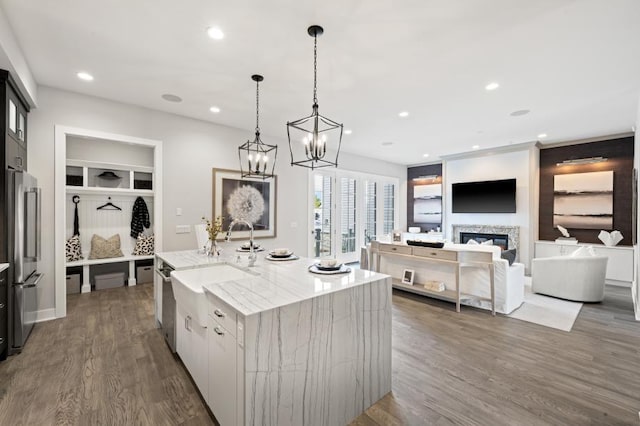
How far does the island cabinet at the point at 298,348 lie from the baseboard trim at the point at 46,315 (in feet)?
10.2

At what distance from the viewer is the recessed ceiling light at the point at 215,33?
2381mm

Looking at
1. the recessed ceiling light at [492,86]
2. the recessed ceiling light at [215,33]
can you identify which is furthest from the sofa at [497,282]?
the recessed ceiling light at [215,33]

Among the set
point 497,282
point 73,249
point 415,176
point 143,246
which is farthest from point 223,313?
point 415,176

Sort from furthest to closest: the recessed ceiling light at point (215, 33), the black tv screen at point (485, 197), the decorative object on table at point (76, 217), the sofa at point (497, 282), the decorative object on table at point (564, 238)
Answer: the black tv screen at point (485, 197)
the decorative object on table at point (564, 238)
the decorative object on table at point (76, 217)
the sofa at point (497, 282)
the recessed ceiling light at point (215, 33)

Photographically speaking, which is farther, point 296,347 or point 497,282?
point 497,282

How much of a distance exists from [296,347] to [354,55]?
2.66m

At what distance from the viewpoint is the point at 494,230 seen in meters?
6.60

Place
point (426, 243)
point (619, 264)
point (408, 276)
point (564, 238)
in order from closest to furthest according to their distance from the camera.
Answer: point (426, 243)
point (408, 276)
point (619, 264)
point (564, 238)

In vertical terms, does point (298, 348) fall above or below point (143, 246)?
below

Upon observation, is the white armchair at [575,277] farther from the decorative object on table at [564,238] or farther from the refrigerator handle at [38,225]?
the refrigerator handle at [38,225]

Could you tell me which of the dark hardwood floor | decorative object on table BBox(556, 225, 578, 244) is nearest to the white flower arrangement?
the dark hardwood floor

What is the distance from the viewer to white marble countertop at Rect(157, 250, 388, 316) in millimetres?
1489

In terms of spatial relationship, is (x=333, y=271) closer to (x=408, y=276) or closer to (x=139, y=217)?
(x=408, y=276)

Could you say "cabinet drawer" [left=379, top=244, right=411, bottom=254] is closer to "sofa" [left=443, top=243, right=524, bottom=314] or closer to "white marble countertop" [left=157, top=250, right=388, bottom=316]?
"sofa" [left=443, top=243, right=524, bottom=314]
